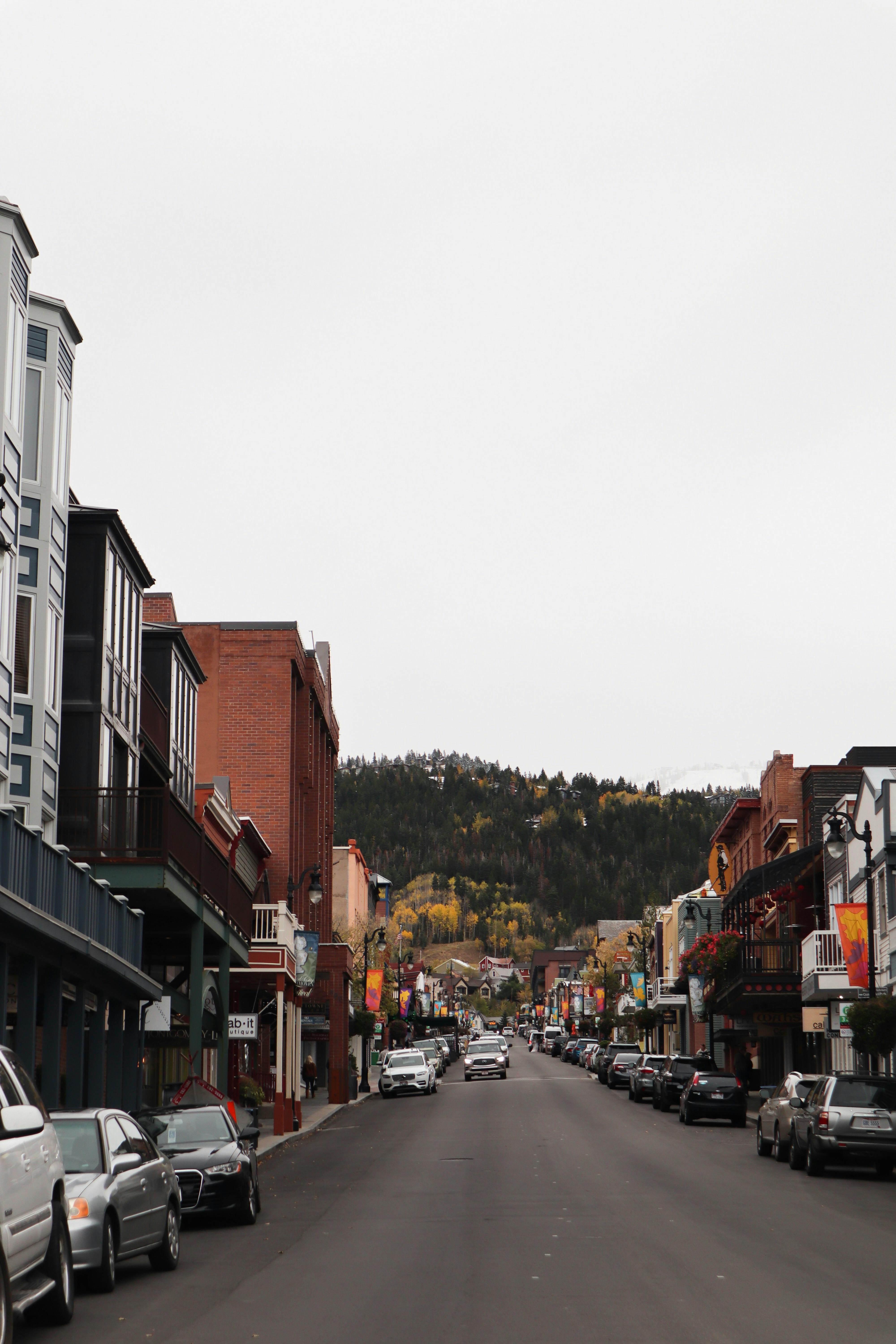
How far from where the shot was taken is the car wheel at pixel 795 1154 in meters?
27.3

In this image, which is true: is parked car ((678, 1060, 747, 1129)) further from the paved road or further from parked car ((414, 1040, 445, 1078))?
parked car ((414, 1040, 445, 1078))

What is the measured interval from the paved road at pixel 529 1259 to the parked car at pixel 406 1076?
31.4 m

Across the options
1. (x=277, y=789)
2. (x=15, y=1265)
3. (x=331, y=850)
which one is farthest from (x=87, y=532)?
(x=331, y=850)

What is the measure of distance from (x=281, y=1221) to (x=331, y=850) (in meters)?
58.0

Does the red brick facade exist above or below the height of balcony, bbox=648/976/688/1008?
above

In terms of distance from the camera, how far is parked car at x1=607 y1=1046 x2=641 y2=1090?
211 feet

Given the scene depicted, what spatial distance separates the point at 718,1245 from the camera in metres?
16.1

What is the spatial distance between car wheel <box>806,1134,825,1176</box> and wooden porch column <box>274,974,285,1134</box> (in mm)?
15019

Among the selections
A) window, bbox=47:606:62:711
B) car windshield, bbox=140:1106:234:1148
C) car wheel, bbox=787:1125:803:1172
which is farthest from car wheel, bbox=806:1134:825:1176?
window, bbox=47:606:62:711

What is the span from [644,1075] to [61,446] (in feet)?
114

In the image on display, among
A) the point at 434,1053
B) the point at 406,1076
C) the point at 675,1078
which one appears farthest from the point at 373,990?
the point at 675,1078

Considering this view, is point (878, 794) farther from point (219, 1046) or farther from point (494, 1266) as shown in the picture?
point (494, 1266)

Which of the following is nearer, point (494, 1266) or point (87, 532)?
point (494, 1266)

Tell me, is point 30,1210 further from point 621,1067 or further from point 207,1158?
point 621,1067
